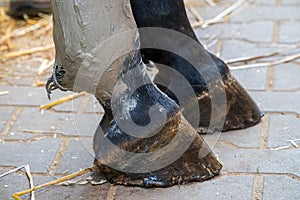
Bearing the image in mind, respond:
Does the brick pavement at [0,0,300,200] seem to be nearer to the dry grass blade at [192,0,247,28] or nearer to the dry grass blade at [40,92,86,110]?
the dry grass blade at [40,92,86,110]

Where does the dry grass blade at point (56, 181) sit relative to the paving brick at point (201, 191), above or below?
below

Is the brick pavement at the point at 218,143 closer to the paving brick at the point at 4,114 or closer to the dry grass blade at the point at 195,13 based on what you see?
the paving brick at the point at 4,114

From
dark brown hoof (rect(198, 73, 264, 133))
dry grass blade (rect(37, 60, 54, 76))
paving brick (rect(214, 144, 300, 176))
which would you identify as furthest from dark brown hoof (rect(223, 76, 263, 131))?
dry grass blade (rect(37, 60, 54, 76))

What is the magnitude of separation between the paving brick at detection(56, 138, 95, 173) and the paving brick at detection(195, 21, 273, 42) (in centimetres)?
100

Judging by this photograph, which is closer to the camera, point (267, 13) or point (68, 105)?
point (68, 105)

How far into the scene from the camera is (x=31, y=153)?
2182 mm

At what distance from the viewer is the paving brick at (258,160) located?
2.02 meters

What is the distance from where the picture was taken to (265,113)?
236cm

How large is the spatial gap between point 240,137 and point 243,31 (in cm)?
96

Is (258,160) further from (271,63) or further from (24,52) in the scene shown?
(24,52)

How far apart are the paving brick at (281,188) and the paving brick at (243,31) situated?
1.12 metres

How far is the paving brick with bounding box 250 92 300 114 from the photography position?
2.39 meters

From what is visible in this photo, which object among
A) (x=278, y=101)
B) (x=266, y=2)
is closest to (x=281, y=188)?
(x=278, y=101)

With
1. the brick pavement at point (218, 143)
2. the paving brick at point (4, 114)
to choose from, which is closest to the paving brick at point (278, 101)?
the brick pavement at point (218, 143)
